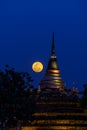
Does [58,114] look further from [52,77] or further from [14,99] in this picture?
[52,77]

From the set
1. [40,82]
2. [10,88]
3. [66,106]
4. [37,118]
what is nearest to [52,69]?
[40,82]

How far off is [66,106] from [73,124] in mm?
6722

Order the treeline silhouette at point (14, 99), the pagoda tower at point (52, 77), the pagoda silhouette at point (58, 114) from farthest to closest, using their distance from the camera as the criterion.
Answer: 1. the pagoda tower at point (52, 77)
2. the pagoda silhouette at point (58, 114)
3. the treeline silhouette at point (14, 99)

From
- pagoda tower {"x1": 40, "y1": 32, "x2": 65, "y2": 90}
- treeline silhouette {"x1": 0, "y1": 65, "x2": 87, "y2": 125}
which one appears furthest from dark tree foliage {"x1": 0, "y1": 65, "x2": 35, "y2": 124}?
pagoda tower {"x1": 40, "y1": 32, "x2": 65, "y2": 90}

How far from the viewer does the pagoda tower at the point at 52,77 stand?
289 feet

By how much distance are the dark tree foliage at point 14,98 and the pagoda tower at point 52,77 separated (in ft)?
141

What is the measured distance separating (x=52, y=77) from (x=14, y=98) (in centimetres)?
4646

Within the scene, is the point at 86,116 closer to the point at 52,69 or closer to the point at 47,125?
the point at 47,125

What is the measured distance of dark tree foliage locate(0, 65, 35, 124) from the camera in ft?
141

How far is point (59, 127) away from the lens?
5716cm

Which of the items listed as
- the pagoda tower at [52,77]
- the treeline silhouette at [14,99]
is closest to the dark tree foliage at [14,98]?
the treeline silhouette at [14,99]

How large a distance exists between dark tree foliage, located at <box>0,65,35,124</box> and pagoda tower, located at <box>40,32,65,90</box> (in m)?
42.9

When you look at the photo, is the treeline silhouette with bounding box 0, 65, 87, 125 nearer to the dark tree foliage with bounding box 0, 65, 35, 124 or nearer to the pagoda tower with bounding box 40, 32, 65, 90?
the dark tree foliage with bounding box 0, 65, 35, 124

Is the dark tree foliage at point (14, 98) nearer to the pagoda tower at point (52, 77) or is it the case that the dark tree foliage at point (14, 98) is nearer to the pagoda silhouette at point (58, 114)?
the pagoda silhouette at point (58, 114)
